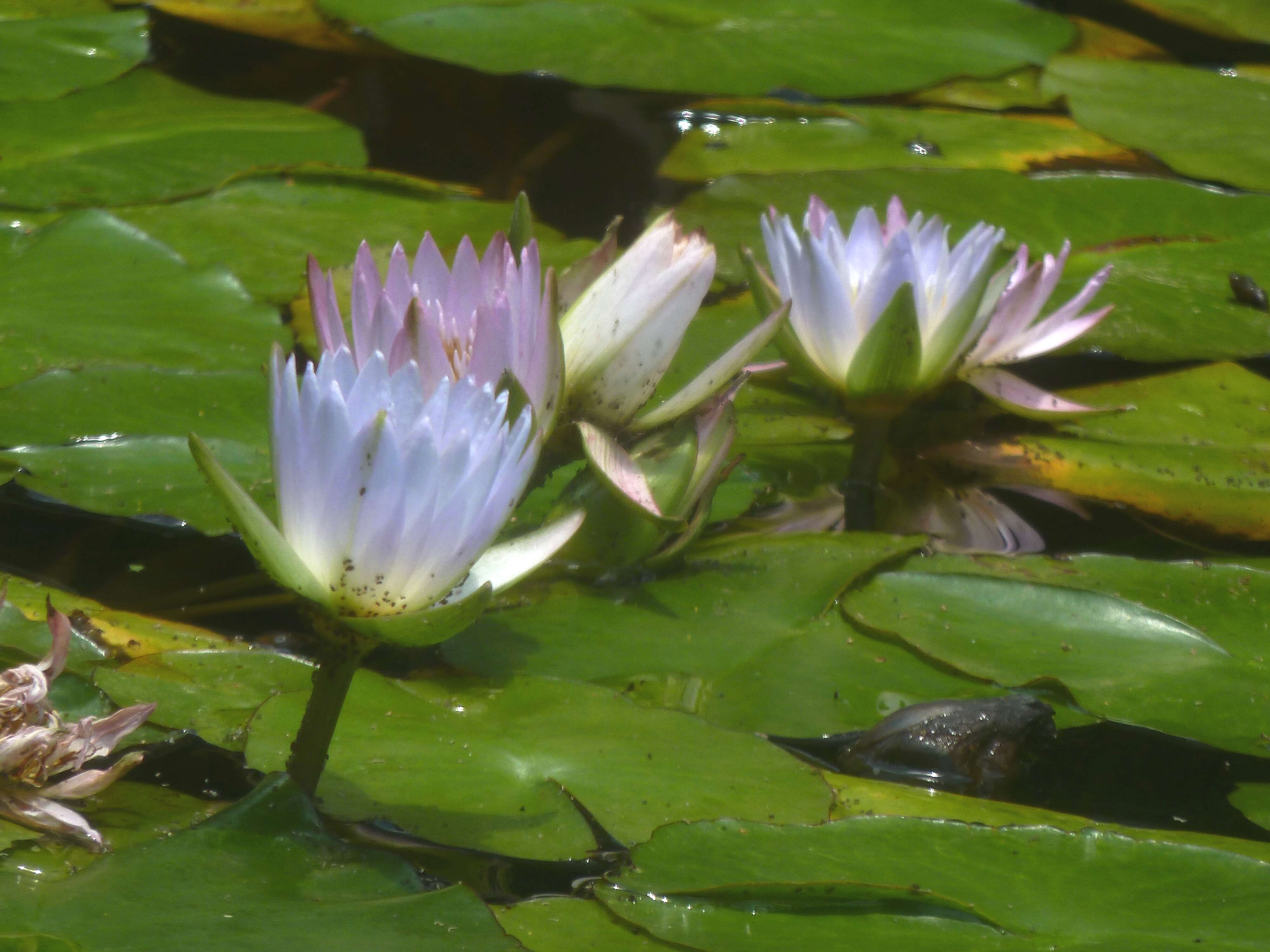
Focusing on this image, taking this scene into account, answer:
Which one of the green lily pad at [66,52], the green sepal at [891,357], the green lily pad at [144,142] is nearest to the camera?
the green sepal at [891,357]

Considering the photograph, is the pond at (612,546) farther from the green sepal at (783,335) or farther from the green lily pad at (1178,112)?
the green lily pad at (1178,112)

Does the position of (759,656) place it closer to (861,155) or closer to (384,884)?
(384,884)

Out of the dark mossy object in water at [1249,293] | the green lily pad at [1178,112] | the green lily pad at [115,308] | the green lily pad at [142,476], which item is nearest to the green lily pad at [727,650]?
the green lily pad at [142,476]

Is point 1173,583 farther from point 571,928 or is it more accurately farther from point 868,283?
point 571,928

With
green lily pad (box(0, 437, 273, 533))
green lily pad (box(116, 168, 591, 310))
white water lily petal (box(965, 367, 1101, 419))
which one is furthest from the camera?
green lily pad (box(116, 168, 591, 310))

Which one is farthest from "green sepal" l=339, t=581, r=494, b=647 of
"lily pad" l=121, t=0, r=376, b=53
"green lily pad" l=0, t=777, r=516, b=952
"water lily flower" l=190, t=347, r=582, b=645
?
"lily pad" l=121, t=0, r=376, b=53

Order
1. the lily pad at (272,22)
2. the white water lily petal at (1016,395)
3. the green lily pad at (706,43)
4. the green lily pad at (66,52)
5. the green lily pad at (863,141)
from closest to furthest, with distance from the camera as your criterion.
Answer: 1. the white water lily petal at (1016,395)
2. the green lily pad at (66,52)
3. the green lily pad at (863,141)
4. the green lily pad at (706,43)
5. the lily pad at (272,22)

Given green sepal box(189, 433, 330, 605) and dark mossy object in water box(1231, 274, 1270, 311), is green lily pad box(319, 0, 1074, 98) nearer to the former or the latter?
dark mossy object in water box(1231, 274, 1270, 311)
